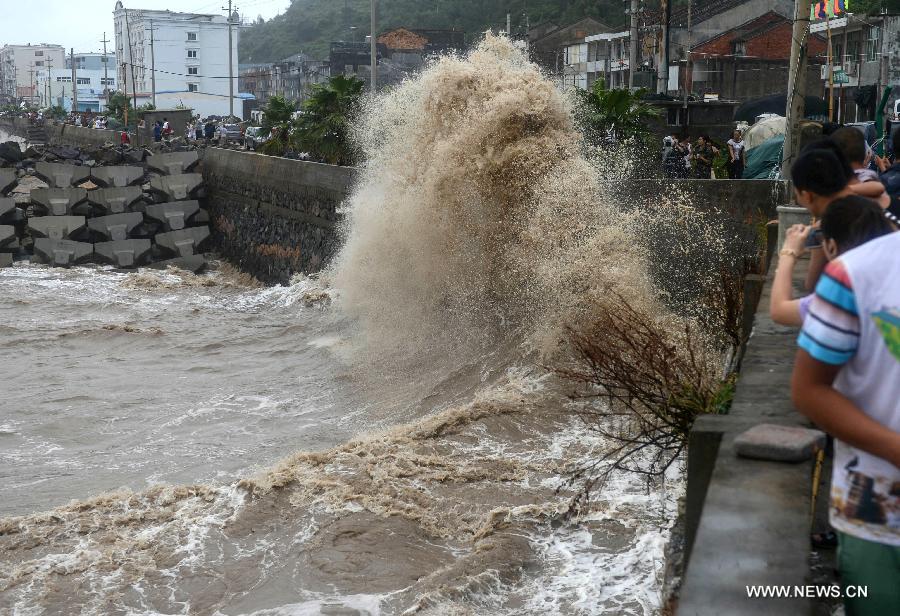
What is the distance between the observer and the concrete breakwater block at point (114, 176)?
24000mm

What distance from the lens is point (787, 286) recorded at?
3064mm

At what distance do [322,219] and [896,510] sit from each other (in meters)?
17.8

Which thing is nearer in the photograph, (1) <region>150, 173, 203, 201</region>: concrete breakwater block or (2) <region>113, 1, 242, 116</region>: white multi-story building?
(1) <region>150, 173, 203, 201</region>: concrete breakwater block

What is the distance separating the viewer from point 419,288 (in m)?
13.8

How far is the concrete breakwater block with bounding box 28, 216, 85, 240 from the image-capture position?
23.0 meters

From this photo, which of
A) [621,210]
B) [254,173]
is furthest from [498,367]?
[254,173]

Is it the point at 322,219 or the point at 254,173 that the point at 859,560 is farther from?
the point at 254,173

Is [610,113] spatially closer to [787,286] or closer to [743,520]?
[787,286]

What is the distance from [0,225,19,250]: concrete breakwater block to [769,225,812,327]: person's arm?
2248 cm

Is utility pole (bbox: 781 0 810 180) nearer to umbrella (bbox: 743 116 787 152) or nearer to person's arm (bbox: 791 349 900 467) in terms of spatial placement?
umbrella (bbox: 743 116 787 152)

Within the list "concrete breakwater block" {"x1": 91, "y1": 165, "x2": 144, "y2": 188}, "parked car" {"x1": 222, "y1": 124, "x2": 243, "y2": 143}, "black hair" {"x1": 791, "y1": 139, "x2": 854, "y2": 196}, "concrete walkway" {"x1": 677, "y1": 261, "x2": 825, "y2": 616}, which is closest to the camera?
"concrete walkway" {"x1": 677, "y1": 261, "x2": 825, "y2": 616}

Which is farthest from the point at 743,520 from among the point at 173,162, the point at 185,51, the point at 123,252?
the point at 185,51

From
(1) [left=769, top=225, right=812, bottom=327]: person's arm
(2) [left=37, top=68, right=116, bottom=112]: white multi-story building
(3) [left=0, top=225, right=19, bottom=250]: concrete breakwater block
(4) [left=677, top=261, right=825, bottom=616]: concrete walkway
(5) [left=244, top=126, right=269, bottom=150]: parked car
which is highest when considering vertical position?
(2) [left=37, top=68, right=116, bottom=112]: white multi-story building

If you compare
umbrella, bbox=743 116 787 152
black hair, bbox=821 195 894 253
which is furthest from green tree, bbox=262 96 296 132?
black hair, bbox=821 195 894 253
